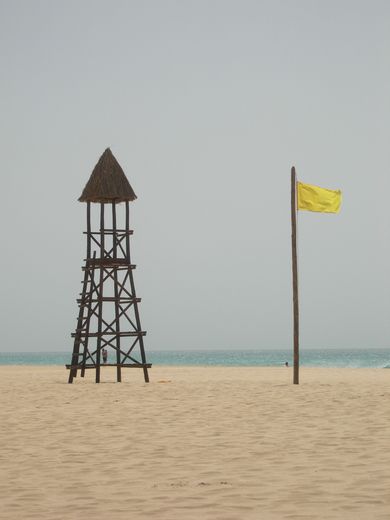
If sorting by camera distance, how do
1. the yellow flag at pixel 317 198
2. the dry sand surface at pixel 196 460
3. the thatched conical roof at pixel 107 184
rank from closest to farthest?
the dry sand surface at pixel 196 460, the yellow flag at pixel 317 198, the thatched conical roof at pixel 107 184

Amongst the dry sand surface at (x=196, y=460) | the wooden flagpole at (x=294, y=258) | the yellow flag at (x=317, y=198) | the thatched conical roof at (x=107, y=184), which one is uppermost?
the thatched conical roof at (x=107, y=184)

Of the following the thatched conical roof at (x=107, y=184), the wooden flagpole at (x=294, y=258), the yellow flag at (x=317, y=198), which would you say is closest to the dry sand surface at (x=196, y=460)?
the wooden flagpole at (x=294, y=258)

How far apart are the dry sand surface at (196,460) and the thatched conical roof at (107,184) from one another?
10483 mm

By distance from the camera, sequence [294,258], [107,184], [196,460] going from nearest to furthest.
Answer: [196,460] < [294,258] < [107,184]

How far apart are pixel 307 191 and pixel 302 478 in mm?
16834

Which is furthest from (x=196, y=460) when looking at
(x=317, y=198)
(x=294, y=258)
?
(x=317, y=198)

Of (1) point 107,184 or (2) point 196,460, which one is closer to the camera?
(2) point 196,460

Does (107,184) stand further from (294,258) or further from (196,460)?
(196,460)

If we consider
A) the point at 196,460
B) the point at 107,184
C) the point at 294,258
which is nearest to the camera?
the point at 196,460

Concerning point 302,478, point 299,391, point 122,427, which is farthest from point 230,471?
point 299,391

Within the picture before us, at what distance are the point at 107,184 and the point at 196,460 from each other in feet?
59.3

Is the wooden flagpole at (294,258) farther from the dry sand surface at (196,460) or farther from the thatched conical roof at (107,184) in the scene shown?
the dry sand surface at (196,460)

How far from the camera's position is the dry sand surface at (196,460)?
664 centimetres

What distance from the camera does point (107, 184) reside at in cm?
2634
